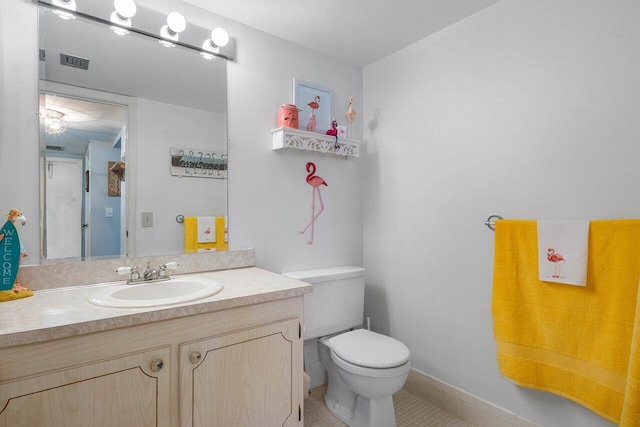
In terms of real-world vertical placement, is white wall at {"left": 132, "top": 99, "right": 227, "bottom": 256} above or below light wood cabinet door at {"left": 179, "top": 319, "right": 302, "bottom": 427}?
above

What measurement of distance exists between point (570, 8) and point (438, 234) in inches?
48.9

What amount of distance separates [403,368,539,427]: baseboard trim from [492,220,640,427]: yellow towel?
275 mm

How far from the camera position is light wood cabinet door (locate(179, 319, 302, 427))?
1174mm

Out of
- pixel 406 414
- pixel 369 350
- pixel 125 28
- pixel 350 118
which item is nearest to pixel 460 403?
pixel 406 414

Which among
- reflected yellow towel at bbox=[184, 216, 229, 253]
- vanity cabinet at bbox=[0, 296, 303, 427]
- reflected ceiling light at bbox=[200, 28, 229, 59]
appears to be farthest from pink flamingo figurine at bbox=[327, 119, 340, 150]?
vanity cabinet at bbox=[0, 296, 303, 427]

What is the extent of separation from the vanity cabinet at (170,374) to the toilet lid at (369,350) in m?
0.32

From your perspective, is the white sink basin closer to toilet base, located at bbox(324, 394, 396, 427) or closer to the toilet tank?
the toilet tank

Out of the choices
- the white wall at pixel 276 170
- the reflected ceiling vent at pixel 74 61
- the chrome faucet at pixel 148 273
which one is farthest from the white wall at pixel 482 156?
the reflected ceiling vent at pixel 74 61

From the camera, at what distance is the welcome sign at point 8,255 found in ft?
3.88

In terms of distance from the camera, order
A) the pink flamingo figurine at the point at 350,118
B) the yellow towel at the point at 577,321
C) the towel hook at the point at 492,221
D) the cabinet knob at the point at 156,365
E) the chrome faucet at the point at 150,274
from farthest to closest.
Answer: the pink flamingo figurine at the point at 350,118 < the towel hook at the point at 492,221 < the chrome faucet at the point at 150,274 < the yellow towel at the point at 577,321 < the cabinet knob at the point at 156,365

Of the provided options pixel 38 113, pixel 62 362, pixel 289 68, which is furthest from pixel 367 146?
pixel 62 362

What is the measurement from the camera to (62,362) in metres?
0.96

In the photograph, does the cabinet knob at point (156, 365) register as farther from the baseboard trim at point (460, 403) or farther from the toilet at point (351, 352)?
the baseboard trim at point (460, 403)

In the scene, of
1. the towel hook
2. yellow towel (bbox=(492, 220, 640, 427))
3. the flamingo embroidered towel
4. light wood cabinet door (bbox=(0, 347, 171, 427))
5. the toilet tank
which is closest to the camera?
light wood cabinet door (bbox=(0, 347, 171, 427))
